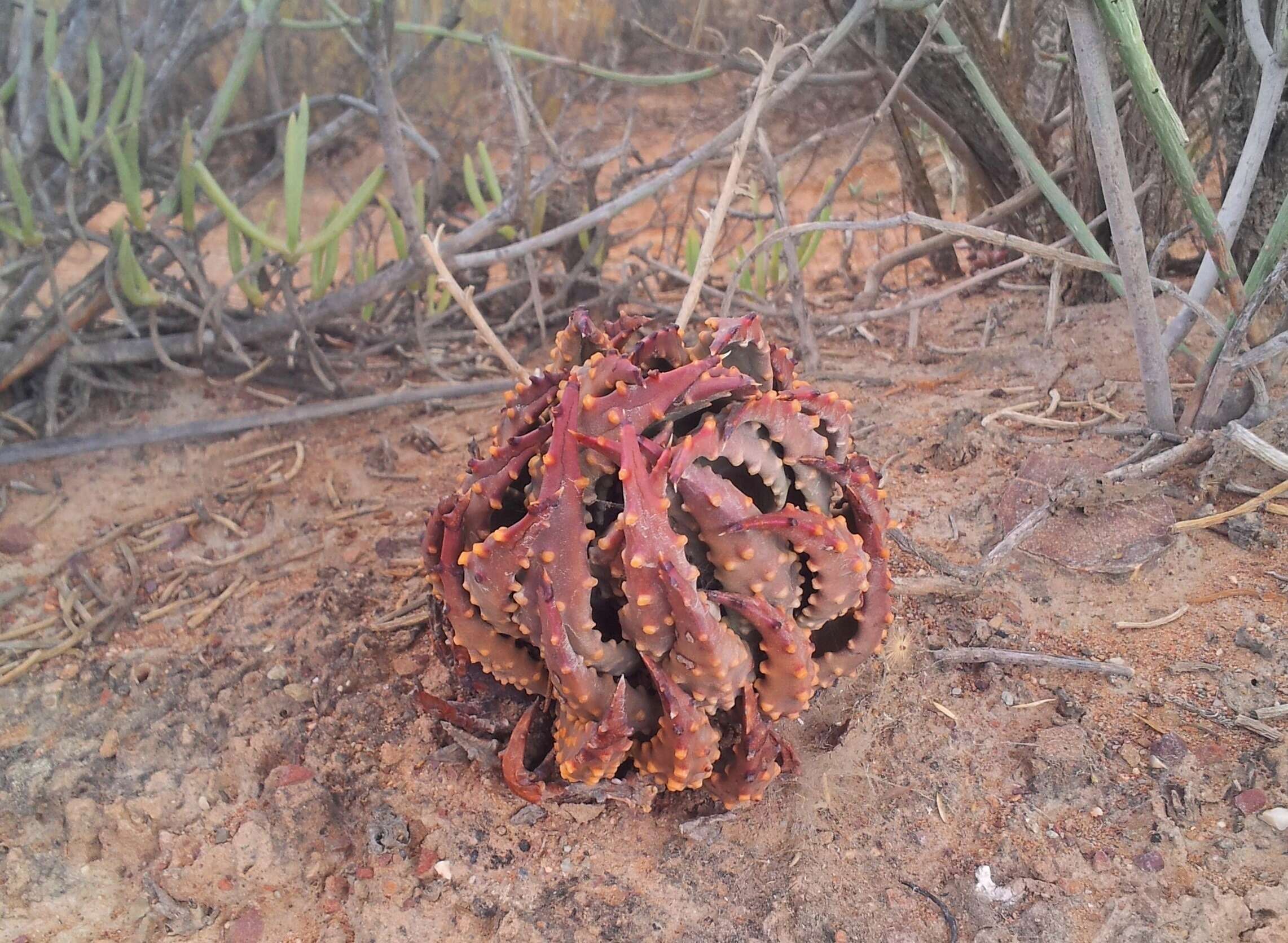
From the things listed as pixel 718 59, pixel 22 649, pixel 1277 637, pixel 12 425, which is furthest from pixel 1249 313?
pixel 12 425

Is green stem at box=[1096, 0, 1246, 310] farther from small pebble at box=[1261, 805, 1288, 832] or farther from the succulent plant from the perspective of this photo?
small pebble at box=[1261, 805, 1288, 832]

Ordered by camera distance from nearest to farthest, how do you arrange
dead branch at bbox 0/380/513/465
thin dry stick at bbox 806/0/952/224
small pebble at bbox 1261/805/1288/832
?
small pebble at bbox 1261/805/1288/832
thin dry stick at bbox 806/0/952/224
dead branch at bbox 0/380/513/465

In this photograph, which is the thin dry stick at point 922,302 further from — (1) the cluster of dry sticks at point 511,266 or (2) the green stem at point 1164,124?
(2) the green stem at point 1164,124

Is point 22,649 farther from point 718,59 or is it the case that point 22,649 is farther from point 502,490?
point 718,59

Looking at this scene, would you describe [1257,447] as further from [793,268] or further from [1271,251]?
[793,268]

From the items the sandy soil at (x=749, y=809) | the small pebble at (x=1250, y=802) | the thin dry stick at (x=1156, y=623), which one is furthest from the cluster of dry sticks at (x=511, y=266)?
the small pebble at (x=1250, y=802)

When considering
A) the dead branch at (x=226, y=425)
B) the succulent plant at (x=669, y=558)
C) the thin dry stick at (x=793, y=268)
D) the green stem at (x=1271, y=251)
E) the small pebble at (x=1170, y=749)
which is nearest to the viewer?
the succulent plant at (x=669, y=558)

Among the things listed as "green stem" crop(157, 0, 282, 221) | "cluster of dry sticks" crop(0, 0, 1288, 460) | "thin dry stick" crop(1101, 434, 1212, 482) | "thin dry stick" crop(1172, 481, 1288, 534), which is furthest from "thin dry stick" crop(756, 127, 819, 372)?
"green stem" crop(157, 0, 282, 221)

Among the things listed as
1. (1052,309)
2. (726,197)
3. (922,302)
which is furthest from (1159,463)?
(726,197)
